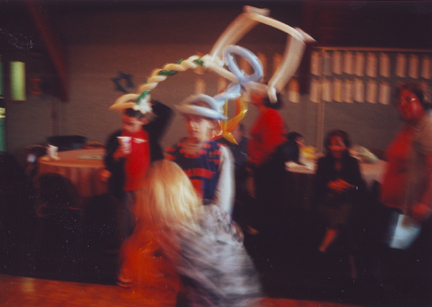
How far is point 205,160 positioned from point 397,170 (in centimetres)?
125

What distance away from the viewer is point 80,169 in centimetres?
263

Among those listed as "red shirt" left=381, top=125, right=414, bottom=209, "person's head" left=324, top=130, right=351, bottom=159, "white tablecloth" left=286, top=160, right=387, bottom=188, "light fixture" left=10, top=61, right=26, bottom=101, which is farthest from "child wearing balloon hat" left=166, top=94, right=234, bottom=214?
"light fixture" left=10, top=61, right=26, bottom=101

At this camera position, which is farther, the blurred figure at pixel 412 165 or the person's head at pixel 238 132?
the person's head at pixel 238 132

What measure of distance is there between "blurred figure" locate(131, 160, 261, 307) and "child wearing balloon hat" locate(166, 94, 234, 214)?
0.05 meters

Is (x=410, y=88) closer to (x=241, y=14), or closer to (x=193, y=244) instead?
(x=241, y=14)

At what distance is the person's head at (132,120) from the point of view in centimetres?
245

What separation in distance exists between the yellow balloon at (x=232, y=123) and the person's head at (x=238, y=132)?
0.7 inches

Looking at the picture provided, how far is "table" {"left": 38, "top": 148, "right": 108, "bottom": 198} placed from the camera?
258 cm

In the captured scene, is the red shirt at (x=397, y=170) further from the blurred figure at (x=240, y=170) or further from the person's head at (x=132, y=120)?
the person's head at (x=132, y=120)

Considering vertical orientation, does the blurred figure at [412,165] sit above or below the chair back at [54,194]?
above

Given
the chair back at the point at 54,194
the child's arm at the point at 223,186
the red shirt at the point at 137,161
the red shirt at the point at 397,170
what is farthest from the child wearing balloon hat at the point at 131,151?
the red shirt at the point at 397,170

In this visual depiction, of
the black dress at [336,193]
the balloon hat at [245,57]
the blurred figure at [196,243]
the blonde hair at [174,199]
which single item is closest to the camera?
the blurred figure at [196,243]

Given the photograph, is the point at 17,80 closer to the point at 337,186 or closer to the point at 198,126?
the point at 198,126

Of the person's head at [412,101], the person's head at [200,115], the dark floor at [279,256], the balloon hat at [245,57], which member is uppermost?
the balloon hat at [245,57]
